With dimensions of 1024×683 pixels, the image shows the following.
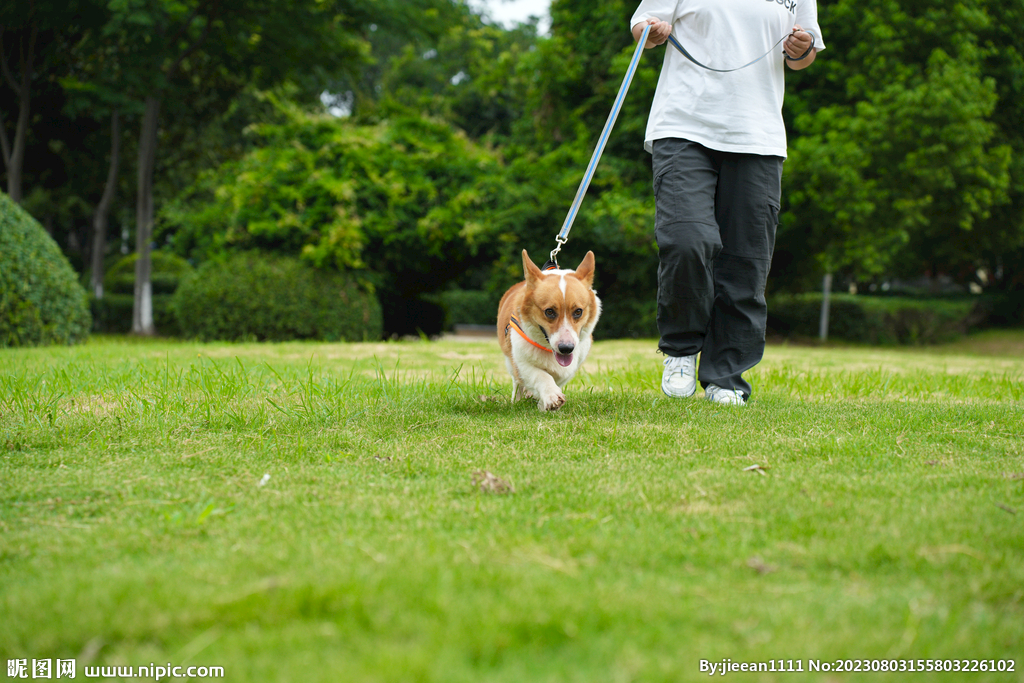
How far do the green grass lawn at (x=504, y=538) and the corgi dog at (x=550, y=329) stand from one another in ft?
0.84

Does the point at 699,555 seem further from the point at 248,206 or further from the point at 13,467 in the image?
the point at 248,206

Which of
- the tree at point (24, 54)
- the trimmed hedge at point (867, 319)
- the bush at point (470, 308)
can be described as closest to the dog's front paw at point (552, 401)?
the tree at point (24, 54)

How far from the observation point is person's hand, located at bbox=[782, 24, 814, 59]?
384 centimetres

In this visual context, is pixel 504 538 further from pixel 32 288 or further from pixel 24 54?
pixel 24 54

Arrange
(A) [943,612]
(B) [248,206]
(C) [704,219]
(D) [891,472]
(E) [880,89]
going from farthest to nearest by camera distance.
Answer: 1. (E) [880,89]
2. (B) [248,206]
3. (C) [704,219]
4. (D) [891,472]
5. (A) [943,612]

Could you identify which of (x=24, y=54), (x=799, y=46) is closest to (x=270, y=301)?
(x=799, y=46)

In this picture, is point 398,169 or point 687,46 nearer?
point 687,46

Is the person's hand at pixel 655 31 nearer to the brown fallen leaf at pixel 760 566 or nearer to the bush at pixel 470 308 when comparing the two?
the brown fallen leaf at pixel 760 566

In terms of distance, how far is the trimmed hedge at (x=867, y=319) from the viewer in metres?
18.4

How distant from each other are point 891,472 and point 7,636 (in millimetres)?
2355

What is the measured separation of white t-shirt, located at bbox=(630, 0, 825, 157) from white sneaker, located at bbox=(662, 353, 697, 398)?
1.11m

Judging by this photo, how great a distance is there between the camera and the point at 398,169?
1067 centimetres

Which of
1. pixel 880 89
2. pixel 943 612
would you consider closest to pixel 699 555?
pixel 943 612

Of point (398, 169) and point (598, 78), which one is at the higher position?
point (598, 78)
